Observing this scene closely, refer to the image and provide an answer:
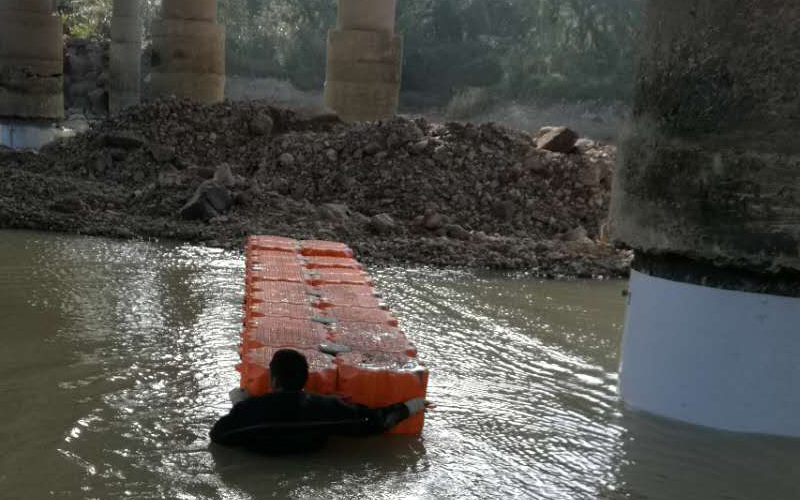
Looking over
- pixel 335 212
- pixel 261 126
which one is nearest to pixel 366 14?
pixel 261 126

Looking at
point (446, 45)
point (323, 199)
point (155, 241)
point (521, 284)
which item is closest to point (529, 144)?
point (323, 199)

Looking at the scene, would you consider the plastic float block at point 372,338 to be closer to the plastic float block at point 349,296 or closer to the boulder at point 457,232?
the plastic float block at point 349,296

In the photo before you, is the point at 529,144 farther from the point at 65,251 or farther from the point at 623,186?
the point at 623,186

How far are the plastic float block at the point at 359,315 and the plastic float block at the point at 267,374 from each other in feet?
3.17

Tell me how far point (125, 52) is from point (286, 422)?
26126 mm

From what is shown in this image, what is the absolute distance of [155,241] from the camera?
1119 centimetres

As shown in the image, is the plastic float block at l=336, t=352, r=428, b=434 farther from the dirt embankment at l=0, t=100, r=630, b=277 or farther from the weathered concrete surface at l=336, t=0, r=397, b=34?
the weathered concrete surface at l=336, t=0, r=397, b=34

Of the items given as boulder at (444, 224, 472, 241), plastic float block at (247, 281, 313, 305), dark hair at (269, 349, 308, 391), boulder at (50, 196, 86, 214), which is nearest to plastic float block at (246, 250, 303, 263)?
plastic float block at (247, 281, 313, 305)

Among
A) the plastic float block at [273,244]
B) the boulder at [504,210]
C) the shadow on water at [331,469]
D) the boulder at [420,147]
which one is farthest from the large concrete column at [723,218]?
the boulder at [420,147]

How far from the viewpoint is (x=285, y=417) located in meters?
4.37

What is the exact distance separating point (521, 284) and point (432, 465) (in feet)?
18.4

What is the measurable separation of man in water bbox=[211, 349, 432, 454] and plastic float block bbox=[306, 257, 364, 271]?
2947 mm

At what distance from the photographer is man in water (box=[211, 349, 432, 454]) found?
4.37 metres

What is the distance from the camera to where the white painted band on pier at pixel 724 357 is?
502cm
